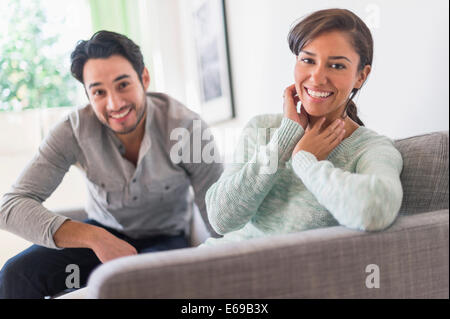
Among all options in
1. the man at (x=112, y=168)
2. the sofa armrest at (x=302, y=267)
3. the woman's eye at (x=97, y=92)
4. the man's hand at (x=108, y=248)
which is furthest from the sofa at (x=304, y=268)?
the woman's eye at (x=97, y=92)

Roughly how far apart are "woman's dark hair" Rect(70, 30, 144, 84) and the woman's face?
0.72m

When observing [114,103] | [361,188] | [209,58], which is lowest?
[361,188]

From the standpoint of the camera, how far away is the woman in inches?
38.7

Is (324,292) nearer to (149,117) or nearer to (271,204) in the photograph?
(271,204)

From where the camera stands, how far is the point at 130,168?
1.57 meters

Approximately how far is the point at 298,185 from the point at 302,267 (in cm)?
32

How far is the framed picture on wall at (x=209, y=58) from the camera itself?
2.45 metres

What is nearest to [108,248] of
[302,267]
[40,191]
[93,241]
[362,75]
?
[93,241]

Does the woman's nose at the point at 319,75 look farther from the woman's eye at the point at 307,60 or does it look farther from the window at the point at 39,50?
the window at the point at 39,50

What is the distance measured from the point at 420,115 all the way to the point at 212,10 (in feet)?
5.24

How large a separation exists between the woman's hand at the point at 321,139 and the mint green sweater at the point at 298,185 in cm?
2

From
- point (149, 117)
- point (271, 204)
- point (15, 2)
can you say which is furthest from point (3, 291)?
point (15, 2)

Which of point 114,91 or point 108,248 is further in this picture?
point 114,91

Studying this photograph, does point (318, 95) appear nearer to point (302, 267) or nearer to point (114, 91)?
point (302, 267)
